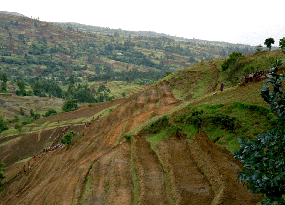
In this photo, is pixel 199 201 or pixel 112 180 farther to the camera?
pixel 112 180

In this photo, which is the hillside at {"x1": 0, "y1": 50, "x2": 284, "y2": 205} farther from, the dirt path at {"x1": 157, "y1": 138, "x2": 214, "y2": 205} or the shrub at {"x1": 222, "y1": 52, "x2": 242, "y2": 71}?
the shrub at {"x1": 222, "y1": 52, "x2": 242, "y2": 71}

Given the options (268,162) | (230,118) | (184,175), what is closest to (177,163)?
Result: (184,175)

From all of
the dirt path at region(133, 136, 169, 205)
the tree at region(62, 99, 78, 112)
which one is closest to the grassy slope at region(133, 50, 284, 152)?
the dirt path at region(133, 136, 169, 205)

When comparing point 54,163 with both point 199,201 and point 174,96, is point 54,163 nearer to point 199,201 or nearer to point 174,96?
point 174,96

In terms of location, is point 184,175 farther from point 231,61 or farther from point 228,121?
point 231,61

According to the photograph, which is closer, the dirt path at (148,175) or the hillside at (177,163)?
the hillside at (177,163)

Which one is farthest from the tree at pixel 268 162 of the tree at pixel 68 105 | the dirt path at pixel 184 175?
the tree at pixel 68 105

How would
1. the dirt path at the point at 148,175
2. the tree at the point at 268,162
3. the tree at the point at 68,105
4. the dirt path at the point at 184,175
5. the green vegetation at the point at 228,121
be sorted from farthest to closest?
the tree at the point at 68,105, the green vegetation at the point at 228,121, the dirt path at the point at 148,175, the dirt path at the point at 184,175, the tree at the point at 268,162

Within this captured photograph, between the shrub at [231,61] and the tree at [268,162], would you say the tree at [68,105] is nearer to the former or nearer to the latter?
the shrub at [231,61]

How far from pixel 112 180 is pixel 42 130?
46.2 meters

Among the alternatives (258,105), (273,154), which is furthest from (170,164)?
(273,154)

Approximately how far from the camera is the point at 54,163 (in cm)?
3077

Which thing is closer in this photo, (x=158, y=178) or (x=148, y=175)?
(x=158, y=178)

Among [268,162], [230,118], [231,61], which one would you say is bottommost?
[230,118]
